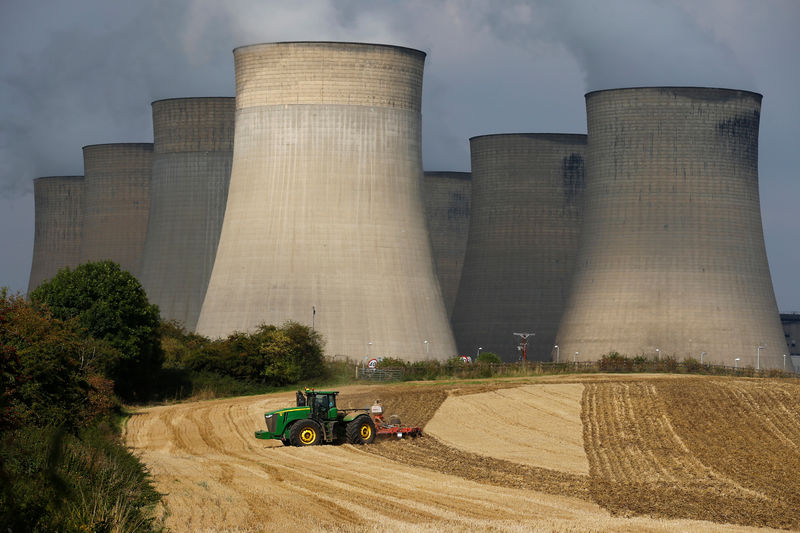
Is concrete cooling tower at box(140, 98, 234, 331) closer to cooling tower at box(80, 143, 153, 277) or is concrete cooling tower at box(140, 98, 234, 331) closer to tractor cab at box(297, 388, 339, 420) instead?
cooling tower at box(80, 143, 153, 277)

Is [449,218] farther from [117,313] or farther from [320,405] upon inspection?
[320,405]

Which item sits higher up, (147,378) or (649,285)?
(649,285)

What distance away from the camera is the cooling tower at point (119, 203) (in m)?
62.8

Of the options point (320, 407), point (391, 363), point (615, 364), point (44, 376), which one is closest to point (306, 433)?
point (320, 407)

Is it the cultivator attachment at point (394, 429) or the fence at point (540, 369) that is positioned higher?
the fence at point (540, 369)

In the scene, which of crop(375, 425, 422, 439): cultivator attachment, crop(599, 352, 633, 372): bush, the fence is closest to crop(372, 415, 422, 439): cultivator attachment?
crop(375, 425, 422, 439): cultivator attachment

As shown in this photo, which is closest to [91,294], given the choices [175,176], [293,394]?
[293,394]

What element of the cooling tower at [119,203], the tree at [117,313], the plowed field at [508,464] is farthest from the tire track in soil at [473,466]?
the cooling tower at [119,203]

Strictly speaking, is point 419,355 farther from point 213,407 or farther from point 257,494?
point 257,494

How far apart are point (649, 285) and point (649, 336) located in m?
2.00

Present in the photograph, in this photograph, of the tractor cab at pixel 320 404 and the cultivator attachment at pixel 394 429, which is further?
the cultivator attachment at pixel 394 429

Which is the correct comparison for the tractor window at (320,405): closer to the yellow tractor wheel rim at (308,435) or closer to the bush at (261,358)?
the yellow tractor wheel rim at (308,435)

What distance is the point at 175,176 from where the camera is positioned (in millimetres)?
55344

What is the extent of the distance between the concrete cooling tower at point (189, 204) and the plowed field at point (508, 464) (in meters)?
20.2
